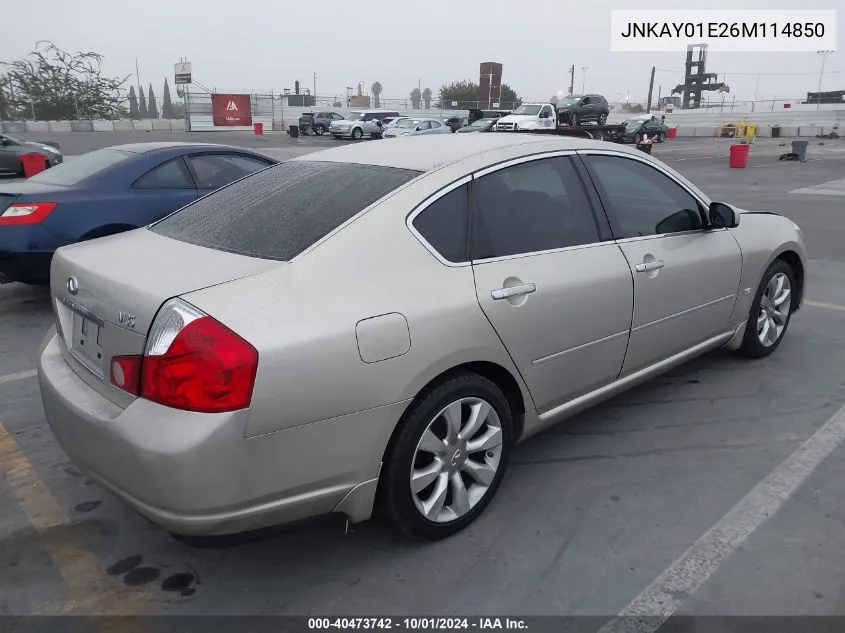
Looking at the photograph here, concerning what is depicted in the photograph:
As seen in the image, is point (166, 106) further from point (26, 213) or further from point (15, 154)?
point (26, 213)

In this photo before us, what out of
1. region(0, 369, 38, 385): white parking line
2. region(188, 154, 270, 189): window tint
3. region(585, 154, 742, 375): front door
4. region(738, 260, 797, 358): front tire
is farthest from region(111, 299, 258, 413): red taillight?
region(188, 154, 270, 189): window tint

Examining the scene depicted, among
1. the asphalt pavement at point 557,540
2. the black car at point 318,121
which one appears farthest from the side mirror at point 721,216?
the black car at point 318,121

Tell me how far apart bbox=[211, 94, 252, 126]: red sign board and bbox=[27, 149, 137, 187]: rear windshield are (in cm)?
4358

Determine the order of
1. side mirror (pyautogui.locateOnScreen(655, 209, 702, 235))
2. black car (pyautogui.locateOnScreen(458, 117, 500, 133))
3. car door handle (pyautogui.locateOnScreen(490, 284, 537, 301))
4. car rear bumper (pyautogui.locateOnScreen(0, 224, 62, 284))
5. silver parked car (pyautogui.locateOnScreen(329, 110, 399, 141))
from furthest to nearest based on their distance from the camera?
1. silver parked car (pyautogui.locateOnScreen(329, 110, 399, 141))
2. black car (pyautogui.locateOnScreen(458, 117, 500, 133))
3. car rear bumper (pyautogui.locateOnScreen(0, 224, 62, 284))
4. side mirror (pyautogui.locateOnScreen(655, 209, 702, 235))
5. car door handle (pyautogui.locateOnScreen(490, 284, 537, 301))

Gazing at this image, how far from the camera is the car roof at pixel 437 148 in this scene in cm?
292

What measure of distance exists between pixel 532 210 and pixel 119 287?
68.4 inches

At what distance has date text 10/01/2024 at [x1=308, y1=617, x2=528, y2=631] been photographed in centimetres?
223

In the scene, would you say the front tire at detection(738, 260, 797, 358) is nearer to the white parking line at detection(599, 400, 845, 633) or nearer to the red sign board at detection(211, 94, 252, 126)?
the white parking line at detection(599, 400, 845, 633)

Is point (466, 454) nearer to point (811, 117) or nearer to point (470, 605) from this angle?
point (470, 605)

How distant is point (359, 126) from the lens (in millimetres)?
37281

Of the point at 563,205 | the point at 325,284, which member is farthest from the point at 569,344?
the point at 325,284

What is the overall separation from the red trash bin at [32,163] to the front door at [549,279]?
17.6m

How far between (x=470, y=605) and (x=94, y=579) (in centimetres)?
140

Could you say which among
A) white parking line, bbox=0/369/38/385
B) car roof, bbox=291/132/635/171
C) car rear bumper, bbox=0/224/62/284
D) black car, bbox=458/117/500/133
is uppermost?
black car, bbox=458/117/500/133
